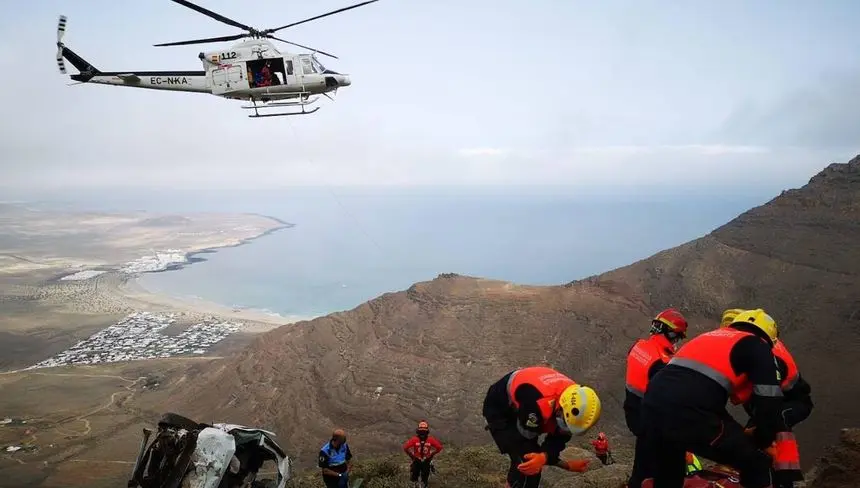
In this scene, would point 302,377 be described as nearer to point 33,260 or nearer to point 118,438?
point 118,438

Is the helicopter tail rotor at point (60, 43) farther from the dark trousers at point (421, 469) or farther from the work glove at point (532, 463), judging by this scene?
the work glove at point (532, 463)

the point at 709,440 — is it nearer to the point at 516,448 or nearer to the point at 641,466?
the point at 641,466

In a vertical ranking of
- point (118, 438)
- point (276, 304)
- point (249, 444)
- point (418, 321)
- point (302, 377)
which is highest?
point (249, 444)

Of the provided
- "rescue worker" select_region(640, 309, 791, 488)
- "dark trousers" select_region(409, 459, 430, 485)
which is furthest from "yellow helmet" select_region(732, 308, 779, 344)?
"dark trousers" select_region(409, 459, 430, 485)

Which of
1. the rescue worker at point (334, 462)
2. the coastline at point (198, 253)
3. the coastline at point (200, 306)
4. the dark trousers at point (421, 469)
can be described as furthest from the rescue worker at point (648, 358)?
the coastline at point (198, 253)

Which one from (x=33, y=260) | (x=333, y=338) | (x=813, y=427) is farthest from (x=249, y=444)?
(x=33, y=260)

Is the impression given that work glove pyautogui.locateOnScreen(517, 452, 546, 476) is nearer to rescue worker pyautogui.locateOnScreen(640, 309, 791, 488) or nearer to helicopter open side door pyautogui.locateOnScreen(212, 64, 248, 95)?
rescue worker pyautogui.locateOnScreen(640, 309, 791, 488)

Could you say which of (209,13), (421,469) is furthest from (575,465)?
(209,13)
